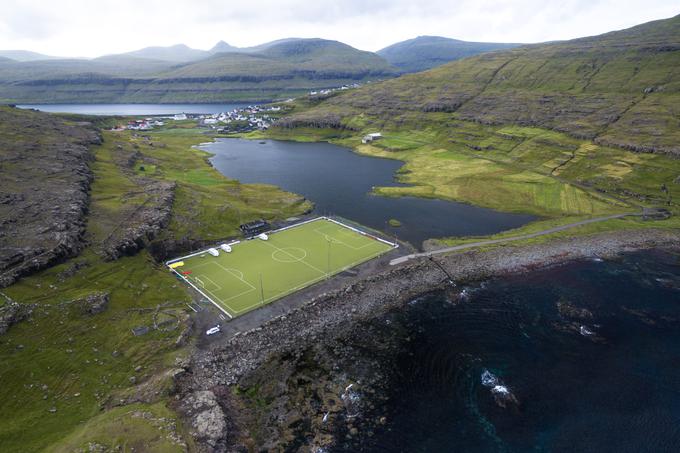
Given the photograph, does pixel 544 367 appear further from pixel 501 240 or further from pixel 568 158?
pixel 568 158

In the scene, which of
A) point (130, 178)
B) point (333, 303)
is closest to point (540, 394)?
point (333, 303)

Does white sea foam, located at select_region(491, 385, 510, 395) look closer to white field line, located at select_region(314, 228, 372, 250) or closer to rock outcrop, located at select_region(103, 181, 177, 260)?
white field line, located at select_region(314, 228, 372, 250)

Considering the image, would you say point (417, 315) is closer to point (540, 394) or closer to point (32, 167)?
point (540, 394)

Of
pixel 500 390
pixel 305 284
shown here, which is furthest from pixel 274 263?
pixel 500 390

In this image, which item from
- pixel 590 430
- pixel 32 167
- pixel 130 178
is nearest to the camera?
pixel 590 430

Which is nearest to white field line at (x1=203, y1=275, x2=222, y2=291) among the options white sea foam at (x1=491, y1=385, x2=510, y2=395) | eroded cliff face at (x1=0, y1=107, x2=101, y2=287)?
eroded cliff face at (x1=0, y1=107, x2=101, y2=287)

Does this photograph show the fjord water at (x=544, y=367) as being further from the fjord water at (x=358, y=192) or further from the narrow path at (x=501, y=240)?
the fjord water at (x=358, y=192)

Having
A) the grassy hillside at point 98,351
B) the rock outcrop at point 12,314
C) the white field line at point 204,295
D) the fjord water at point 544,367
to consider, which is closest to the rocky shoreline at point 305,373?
the fjord water at point 544,367
